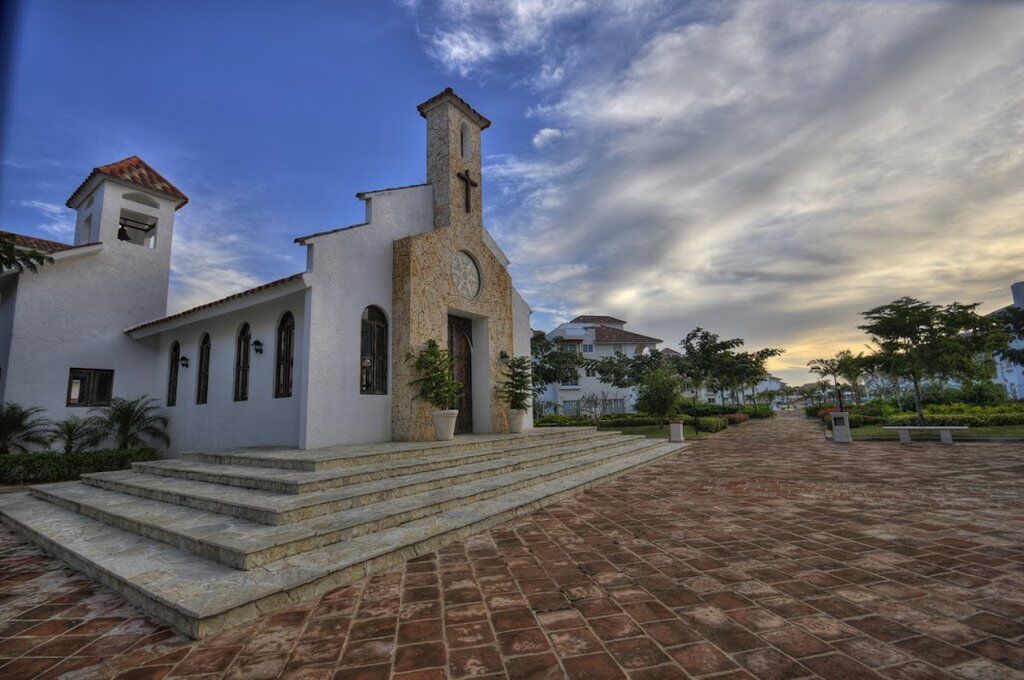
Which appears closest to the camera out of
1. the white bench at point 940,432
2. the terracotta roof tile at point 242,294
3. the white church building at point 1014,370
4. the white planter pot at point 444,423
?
the terracotta roof tile at point 242,294

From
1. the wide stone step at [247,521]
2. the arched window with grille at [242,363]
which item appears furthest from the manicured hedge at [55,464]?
the wide stone step at [247,521]

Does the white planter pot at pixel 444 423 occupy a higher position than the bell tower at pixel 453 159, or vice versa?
the bell tower at pixel 453 159

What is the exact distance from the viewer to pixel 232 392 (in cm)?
1017

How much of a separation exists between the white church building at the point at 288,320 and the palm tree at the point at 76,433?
0.51m

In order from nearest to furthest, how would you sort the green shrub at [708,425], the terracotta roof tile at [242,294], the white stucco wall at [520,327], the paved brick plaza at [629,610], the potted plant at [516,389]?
the paved brick plaza at [629,610] < the terracotta roof tile at [242,294] < the potted plant at [516,389] < the white stucco wall at [520,327] < the green shrub at [708,425]

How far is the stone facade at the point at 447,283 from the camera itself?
31.4ft

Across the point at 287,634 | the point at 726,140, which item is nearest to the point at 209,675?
the point at 287,634

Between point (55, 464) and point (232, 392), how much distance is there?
3.89m

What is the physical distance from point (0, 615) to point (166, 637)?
5.39ft

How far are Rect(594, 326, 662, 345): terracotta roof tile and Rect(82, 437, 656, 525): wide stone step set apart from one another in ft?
116

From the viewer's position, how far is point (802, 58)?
7.36 meters

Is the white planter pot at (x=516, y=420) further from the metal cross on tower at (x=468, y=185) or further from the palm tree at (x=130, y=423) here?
the palm tree at (x=130, y=423)

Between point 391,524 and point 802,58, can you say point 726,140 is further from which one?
point 391,524

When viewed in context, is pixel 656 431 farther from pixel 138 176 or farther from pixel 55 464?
pixel 138 176
